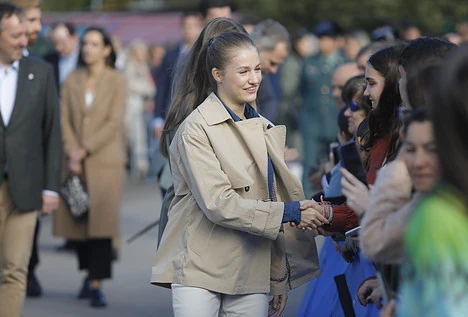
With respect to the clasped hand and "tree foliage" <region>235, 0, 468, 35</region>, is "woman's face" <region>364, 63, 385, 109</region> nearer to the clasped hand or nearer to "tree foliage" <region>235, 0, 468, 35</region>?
the clasped hand

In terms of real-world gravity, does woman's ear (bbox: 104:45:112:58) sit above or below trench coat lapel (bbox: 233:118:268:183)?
above

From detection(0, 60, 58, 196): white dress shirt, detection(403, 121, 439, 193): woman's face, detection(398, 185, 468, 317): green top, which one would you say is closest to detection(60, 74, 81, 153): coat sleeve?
detection(0, 60, 58, 196): white dress shirt

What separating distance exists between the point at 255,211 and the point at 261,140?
397 mm

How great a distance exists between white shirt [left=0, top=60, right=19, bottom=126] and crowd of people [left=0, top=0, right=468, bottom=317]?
1 centimetres

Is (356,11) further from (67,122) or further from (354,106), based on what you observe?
(354,106)

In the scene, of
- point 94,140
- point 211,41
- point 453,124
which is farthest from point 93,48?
point 453,124

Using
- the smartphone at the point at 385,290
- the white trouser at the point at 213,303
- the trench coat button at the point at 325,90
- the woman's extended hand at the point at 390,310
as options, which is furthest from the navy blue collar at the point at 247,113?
the trench coat button at the point at 325,90

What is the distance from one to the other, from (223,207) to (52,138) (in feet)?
9.70

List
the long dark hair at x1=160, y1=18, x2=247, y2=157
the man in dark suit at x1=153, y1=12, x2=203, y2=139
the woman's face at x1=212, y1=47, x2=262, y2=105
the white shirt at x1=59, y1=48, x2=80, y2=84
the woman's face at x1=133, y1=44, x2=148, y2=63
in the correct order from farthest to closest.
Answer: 1. the woman's face at x1=133, y1=44, x2=148, y2=63
2. the white shirt at x1=59, y1=48, x2=80, y2=84
3. the man in dark suit at x1=153, y1=12, x2=203, y2=139
4. the long dark hair at x1=160, y1=18, x2=247, y2=157
5. the woman's face at x1=212, y1=47, x2=262, y2=105

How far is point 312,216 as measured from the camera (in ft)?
15.6

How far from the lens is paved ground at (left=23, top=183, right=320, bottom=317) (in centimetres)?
851

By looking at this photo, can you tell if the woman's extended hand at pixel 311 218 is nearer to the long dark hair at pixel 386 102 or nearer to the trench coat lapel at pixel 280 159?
the trench coat lapel at pixel 280 159

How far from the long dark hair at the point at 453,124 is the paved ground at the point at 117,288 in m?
4.92

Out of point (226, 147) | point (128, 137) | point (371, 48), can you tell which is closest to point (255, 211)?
point (226, 147)
